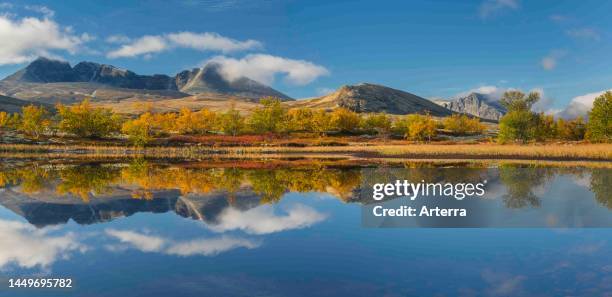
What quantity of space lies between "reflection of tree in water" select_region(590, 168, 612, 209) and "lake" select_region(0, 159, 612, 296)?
238 millimetres

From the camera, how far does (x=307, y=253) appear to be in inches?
559

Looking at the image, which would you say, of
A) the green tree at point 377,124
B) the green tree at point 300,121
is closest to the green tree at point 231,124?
the green tree at point 300,121

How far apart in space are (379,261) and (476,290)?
120 inches

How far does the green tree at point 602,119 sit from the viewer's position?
94.3 metres

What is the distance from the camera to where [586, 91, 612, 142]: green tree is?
94312mm

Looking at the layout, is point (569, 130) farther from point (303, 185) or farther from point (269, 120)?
point (303, 185)

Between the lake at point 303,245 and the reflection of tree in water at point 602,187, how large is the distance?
24 cm

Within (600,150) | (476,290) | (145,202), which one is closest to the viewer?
(476,290)

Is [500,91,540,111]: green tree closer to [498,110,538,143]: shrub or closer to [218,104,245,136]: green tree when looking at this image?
[498,110,538,143]: shrub

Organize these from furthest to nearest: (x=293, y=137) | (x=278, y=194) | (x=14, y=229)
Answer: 1. (x=293, y=137)
2. (x=278, y=194)
3. (x=14, y=229)

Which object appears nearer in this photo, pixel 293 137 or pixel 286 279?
pixel 286 279

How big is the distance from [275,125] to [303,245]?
120 meters

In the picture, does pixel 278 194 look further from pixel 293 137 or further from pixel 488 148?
pixel 293 137

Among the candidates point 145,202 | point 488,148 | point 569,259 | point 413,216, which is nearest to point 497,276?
point 569,259
